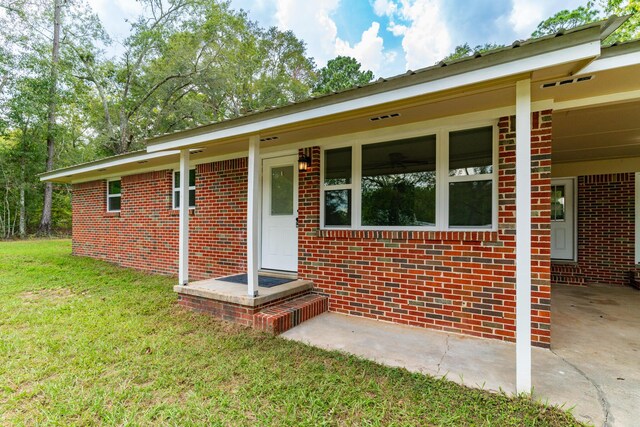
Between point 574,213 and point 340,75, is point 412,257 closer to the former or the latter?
point 574,213

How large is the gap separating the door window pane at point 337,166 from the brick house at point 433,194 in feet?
0.06

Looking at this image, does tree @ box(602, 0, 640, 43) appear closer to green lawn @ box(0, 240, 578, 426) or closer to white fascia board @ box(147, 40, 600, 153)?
white fascia board @ box(147, 40, 600, 153)

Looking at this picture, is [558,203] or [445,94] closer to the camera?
[445,94]

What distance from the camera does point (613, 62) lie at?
2.35m

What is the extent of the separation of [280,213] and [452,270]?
290 centimetres

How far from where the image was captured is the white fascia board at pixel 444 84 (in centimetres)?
202

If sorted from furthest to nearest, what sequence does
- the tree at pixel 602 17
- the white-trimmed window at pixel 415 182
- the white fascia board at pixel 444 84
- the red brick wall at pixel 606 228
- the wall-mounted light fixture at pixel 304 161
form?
1. the tree at pixel 602 17
2. the red brick wall at pixel 606 228
3. the wall-mounted light fixture at pixel 304 161
4. the white-trimmed window at pixel 415 182
5. the white fascia board at pixel 444 84

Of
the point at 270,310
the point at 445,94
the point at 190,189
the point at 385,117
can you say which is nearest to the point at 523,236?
Answer: the point at 445,94

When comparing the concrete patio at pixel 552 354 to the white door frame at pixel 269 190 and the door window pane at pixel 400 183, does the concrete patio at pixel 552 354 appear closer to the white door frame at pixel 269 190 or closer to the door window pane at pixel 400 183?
the door window pane at pixel 400 183

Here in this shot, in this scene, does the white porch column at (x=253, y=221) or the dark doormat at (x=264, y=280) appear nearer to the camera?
the white porch column at (x=253, y=221)

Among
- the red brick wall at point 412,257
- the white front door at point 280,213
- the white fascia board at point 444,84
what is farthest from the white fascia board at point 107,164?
the white fascia board at point 444,84

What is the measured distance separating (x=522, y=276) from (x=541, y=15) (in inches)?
845

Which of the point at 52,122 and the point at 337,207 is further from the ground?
the point at 52,122

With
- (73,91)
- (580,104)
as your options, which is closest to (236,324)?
(580,104)
